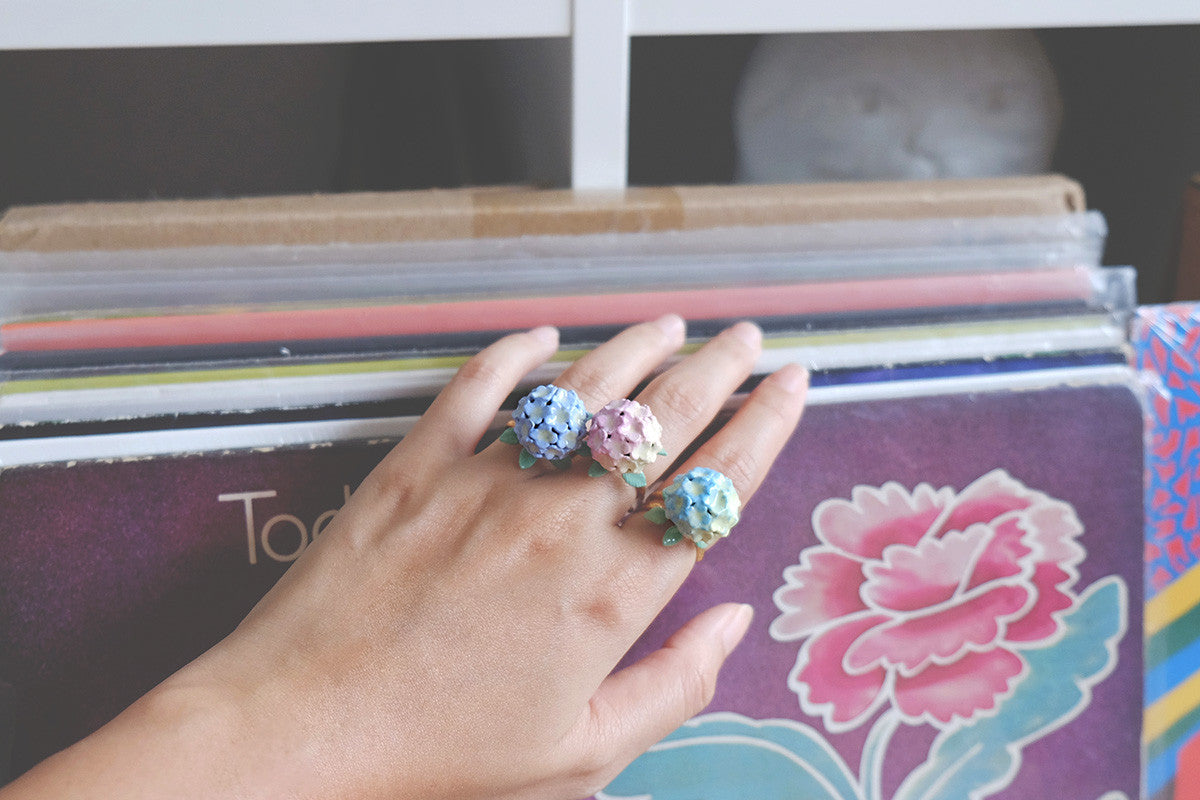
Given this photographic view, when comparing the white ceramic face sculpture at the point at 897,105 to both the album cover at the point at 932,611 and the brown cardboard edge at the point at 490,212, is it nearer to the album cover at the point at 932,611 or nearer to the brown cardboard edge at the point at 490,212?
the brown cardboard edge at the point at 490,212

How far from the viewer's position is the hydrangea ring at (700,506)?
0.49 meters

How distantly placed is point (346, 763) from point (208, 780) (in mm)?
65

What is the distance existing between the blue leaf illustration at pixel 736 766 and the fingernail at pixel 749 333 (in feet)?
0.85

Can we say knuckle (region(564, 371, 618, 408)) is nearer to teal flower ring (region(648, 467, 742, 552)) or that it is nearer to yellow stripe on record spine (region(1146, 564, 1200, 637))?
teal flower ring (region(648, 467, 742, 552))

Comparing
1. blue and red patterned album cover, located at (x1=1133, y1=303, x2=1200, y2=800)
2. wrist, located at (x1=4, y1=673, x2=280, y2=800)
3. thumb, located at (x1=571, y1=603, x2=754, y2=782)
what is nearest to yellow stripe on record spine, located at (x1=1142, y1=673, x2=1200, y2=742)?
blue and red patterned album cover, located at (x1=1133, y1=303, x2=1200, y2=800)

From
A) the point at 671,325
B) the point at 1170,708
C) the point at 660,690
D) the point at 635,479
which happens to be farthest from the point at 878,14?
the point at 1170,708

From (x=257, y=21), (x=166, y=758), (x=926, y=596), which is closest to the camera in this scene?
(x=166, y=758)

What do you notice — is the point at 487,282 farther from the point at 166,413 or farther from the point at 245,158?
the point at 245,158

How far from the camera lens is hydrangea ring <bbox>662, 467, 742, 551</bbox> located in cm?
49

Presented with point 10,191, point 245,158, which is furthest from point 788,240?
point 10,191

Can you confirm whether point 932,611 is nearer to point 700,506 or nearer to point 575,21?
point 700,506

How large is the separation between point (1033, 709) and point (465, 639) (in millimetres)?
450

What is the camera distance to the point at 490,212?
24.0 inches

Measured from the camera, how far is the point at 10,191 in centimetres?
85
